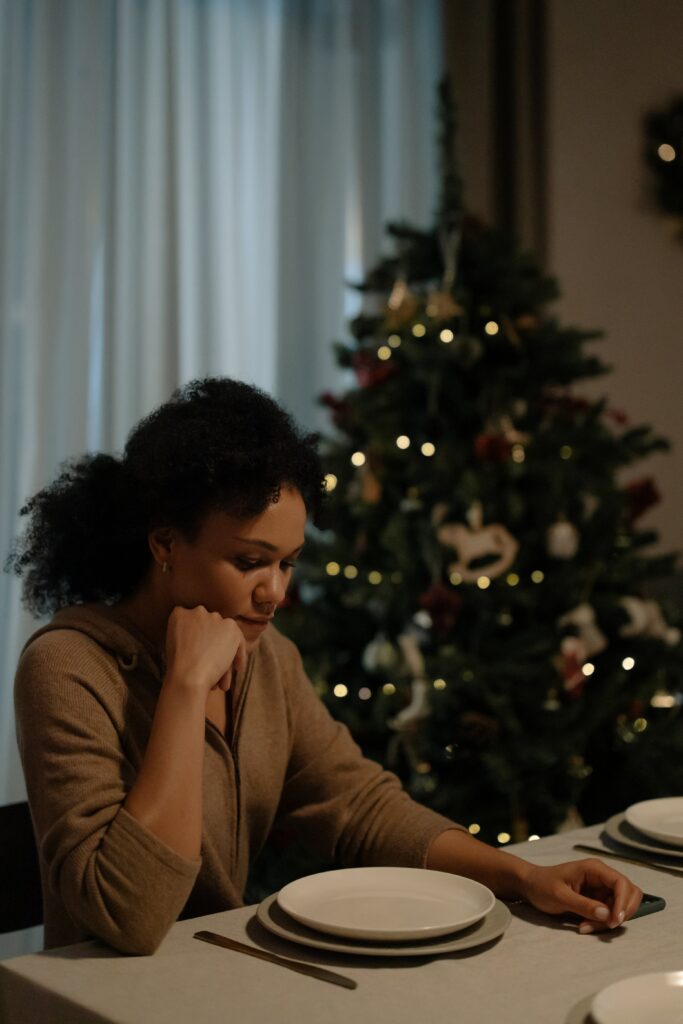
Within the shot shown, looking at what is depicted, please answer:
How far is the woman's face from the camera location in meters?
1.46

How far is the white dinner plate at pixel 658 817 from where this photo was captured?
145 cm

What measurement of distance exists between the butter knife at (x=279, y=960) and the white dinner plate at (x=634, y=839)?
507mm

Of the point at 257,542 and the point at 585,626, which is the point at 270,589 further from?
the point at 585,626

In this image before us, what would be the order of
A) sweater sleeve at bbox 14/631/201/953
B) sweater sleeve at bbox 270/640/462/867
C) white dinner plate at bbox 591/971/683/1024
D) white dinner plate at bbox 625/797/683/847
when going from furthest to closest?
1. sweater sleeve at bbox 270/640/462/867
2. white dinner plate at bbox 625/797/683/847
3. sweater sleeve at bbox 14/631/201/953
4. white dinner plate at bbox 591/971/683/1024

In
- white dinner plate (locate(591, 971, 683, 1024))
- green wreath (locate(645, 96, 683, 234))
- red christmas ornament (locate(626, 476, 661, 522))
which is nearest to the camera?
white dinner plate (locate(591, 971, 683, 1024))

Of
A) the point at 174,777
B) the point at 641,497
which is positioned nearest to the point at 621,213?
the point at 641,497

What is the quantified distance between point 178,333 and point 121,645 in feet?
5.56

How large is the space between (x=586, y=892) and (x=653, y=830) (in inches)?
7.2

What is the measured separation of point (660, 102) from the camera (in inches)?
160

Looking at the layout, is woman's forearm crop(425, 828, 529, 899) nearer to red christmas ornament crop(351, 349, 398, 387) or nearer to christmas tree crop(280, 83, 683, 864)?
christmas tree crop(280, 83, 683, 864)

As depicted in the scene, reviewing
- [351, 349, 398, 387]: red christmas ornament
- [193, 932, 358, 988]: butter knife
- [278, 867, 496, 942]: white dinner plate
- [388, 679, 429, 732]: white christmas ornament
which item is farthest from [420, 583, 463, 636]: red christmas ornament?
[193, 932, 358, 988]: butter knife

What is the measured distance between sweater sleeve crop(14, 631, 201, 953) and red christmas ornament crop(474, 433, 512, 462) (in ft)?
4.57

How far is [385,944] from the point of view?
3.66 ft

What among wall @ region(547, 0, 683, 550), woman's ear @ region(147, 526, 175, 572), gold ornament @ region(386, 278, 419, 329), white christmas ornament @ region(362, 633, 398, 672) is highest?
wall @ region(547, 0, 683, 550)
